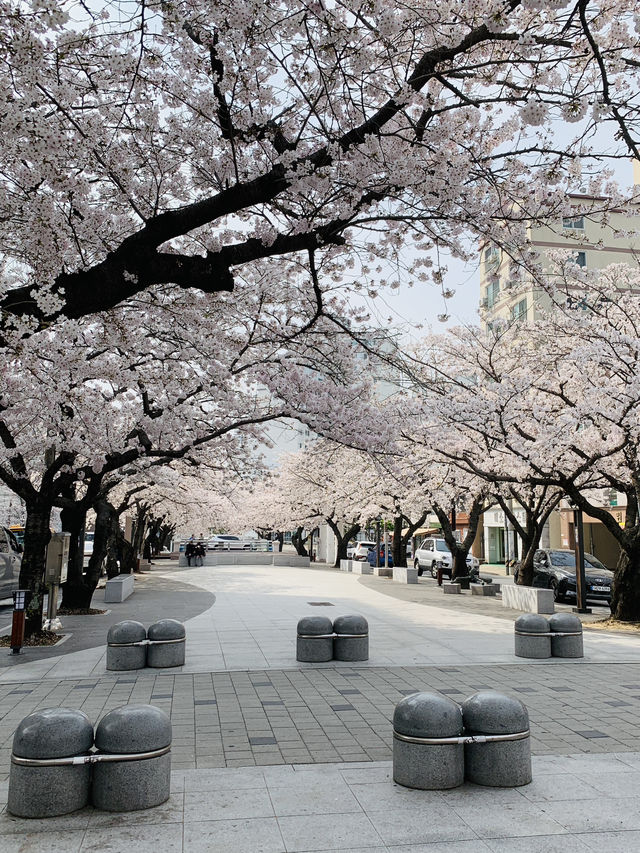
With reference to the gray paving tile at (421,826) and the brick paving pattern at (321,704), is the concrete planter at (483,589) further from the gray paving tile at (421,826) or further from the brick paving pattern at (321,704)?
the gray paving tile at (421,826)

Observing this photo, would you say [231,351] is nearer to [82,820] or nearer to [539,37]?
[539,37]

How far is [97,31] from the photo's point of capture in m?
5.91

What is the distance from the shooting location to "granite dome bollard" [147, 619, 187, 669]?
376 inches

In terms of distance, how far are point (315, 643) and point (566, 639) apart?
3.94 metres

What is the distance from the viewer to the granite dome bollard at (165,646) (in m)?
9.55

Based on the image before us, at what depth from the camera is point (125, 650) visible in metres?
9.40

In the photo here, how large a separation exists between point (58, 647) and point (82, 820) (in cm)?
790

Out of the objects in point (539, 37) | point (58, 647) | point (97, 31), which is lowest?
point (58, 647)

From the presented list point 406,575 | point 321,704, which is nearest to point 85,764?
point 321,704

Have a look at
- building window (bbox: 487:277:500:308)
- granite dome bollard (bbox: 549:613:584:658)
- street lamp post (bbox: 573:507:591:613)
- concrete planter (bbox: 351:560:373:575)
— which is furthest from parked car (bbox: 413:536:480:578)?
granite dome bollard (bbox: 549:613:584:658)

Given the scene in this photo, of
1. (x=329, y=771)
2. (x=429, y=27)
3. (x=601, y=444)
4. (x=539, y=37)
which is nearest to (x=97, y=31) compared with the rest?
(x=429, y=27)

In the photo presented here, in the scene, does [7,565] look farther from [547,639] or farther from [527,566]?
[527,566]

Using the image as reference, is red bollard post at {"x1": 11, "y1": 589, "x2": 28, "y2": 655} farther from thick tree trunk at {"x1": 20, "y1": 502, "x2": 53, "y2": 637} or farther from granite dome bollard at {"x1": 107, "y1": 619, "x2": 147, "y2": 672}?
granite dome bollard at {"x1": 107, "y1": 619, "x2": 147, "y2": 672}

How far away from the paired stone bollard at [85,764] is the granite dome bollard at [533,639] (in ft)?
24.0
